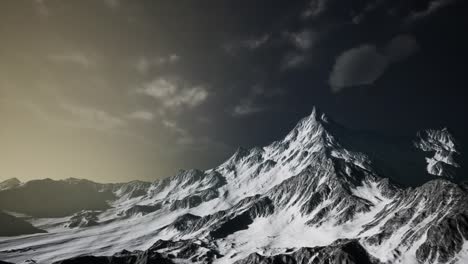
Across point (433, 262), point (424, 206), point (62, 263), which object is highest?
point (424, 206)

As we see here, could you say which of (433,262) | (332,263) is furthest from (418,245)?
(332,263)

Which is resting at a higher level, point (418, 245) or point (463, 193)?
point (463, 193)

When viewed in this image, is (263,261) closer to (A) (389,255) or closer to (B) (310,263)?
(B) (310,263)

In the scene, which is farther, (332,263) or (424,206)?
(424,206)

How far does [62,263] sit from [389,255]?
549 ft

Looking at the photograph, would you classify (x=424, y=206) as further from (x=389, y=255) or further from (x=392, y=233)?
(x=389, y=255)

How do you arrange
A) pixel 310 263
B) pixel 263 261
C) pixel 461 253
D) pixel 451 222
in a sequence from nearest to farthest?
pixel 461 253 < pixel 451 222 < pixel 310 263 < pixel 263 261

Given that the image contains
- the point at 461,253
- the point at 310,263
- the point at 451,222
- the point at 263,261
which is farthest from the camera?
the point at 263,261

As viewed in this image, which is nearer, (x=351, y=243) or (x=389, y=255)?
(x=389, y=255)

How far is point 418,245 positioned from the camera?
164 m

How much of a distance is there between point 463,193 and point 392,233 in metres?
41.5

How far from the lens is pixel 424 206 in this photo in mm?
196375

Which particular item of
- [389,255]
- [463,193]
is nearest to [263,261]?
[389,255]

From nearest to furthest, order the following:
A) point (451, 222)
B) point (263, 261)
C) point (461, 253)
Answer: point (461, 253), point (451, 222), point (263, 261)
